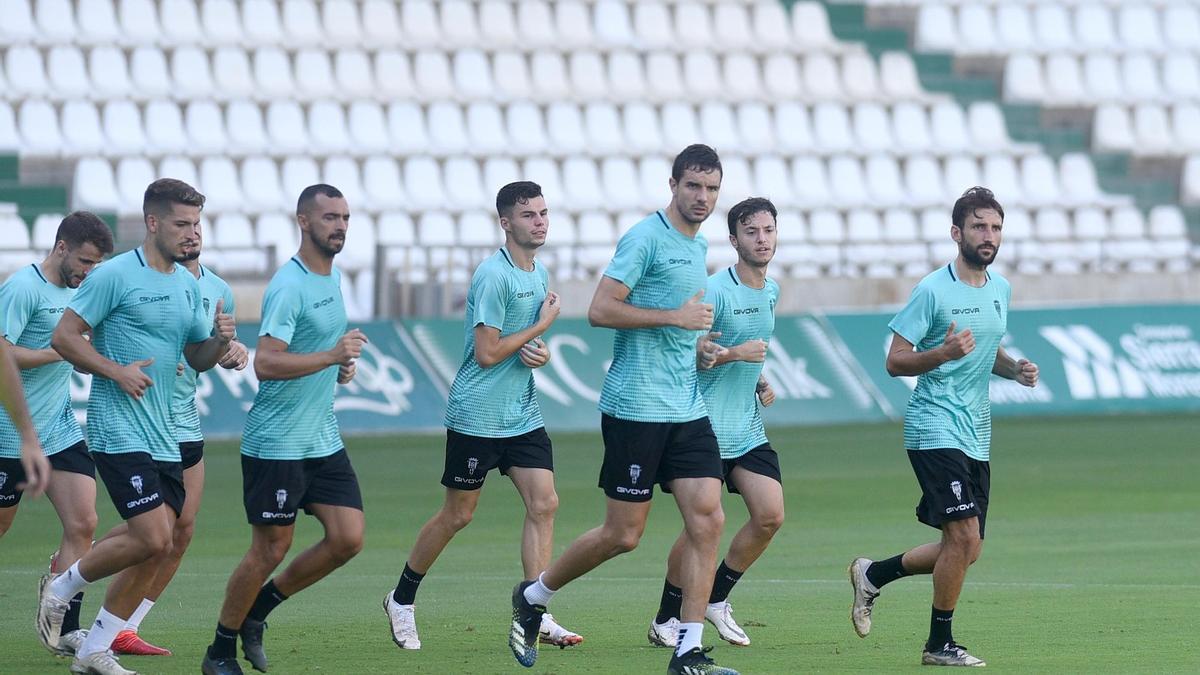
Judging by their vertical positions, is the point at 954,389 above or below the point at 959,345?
below

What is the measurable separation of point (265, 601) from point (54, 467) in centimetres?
167

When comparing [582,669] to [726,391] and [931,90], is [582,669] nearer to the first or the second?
[726,391]

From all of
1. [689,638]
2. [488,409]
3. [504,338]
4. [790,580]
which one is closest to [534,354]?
[504,338]

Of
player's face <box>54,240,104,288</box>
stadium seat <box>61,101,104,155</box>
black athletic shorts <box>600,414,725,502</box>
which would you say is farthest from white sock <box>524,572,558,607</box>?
stadium seat <box>61,101,104,155</box>

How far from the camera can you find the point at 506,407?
33.8ft

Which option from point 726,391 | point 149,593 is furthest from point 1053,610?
point 149,593

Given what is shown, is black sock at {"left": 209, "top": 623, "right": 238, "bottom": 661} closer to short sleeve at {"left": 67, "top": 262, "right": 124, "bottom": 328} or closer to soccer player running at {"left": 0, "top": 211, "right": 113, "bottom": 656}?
soccer player running at {"left": 0, "top": 211, "right": 113, "bottom": 656}

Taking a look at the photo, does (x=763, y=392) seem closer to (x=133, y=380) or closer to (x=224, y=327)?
(x=224, y=327)

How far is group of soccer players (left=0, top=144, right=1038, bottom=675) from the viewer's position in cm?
895

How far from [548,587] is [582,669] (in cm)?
56

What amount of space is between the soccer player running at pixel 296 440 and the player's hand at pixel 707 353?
1.92m

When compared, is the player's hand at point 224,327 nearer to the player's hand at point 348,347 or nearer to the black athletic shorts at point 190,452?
the player's hand at point 348,347

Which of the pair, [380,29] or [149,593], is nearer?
[149,593]

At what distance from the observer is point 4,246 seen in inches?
920
